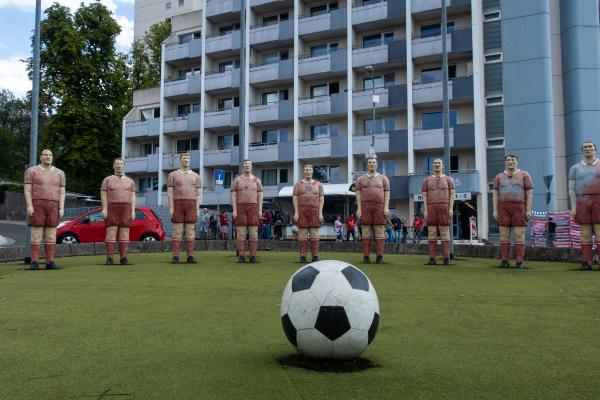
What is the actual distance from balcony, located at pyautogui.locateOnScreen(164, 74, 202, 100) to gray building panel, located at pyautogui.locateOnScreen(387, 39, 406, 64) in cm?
1710

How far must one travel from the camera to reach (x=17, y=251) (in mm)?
14570

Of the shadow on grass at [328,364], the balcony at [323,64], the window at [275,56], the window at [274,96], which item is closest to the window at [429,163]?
the balcony at [323,64]

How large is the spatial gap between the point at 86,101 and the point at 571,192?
41.2 m

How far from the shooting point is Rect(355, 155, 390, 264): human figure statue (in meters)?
12.7

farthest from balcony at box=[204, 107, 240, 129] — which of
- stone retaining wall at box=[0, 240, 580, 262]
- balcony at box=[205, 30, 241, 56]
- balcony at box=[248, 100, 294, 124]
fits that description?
stone retaining wall at box=[0, 240, 580, 262]

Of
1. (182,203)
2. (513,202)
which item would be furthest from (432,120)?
(182,203)

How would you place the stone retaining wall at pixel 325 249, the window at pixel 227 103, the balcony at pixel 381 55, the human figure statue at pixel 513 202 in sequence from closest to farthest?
the human figure statue at pixel 513 202
the stone retaining wall at pixel 325 249
the balcony at pixel 381 55
the window at pixel 227 103

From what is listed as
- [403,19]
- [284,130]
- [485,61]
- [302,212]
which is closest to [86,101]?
[284,130]

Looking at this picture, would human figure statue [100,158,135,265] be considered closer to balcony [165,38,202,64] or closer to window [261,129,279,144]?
window [261,129,279,144]

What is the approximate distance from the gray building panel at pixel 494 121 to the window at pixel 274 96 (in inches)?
639

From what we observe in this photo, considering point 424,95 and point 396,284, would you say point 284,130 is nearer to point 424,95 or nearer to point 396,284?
point 424,95

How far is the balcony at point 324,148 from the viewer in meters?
40.5

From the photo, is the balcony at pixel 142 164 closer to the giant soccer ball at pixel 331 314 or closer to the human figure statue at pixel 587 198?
the human figure statue at pixel 587 198

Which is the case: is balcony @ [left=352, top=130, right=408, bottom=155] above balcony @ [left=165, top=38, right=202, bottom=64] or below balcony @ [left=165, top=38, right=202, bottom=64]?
below
